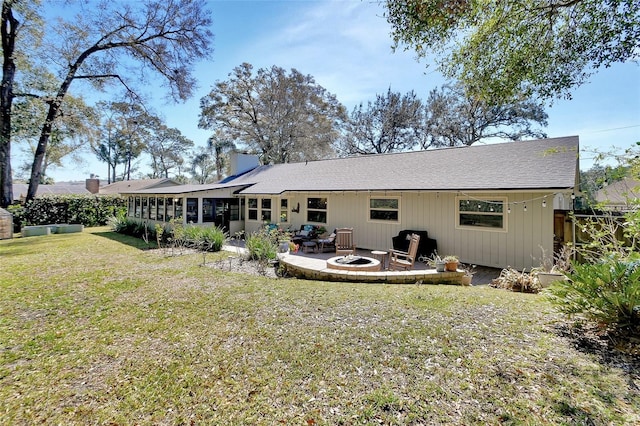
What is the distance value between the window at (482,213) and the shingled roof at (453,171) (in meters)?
0.66

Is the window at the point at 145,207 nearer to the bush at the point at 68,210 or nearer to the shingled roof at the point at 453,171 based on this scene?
the bush at the point at 68,210

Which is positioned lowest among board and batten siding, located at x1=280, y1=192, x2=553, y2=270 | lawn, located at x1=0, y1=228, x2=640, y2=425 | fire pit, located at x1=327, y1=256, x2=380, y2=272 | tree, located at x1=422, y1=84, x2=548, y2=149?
lawn, located at x1=0, y1=228, x2=640, y2=425

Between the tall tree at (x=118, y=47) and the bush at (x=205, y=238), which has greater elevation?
the tall tree at (x=118, y=47)

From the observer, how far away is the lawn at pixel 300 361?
272 centimetres

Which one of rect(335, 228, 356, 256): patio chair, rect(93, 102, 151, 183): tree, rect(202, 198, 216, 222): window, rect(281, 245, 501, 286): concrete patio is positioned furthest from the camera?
rect(93, 102, 151, 183): tree

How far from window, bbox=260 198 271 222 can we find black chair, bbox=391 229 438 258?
6710 millimetres

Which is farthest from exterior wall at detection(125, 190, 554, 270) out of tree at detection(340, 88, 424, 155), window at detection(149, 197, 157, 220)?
tree at detection(340, 88, 424, 155)

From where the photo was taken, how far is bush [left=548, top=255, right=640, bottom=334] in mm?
3553

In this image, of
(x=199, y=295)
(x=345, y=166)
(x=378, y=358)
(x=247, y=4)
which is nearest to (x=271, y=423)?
(x=378, y=358)

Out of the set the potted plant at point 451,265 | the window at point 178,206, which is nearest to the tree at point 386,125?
the window at point 178,206

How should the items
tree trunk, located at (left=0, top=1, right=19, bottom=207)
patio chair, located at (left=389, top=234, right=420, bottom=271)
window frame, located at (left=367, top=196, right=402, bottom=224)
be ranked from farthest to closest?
tree trunk, located at (left=0, top=1, right=19, bottom=207)
window frame, located at (left=367, top=196, right=402, bottom=224)
patio chair, located at (left=389, top=234, right=420, bottom=271)

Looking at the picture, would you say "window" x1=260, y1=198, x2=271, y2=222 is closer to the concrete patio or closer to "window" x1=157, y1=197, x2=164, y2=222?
"window" x1=157, y1=197, x2=164, y2=222

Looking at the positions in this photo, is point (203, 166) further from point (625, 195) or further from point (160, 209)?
point (625, 195)

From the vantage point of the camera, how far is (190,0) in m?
16.9
